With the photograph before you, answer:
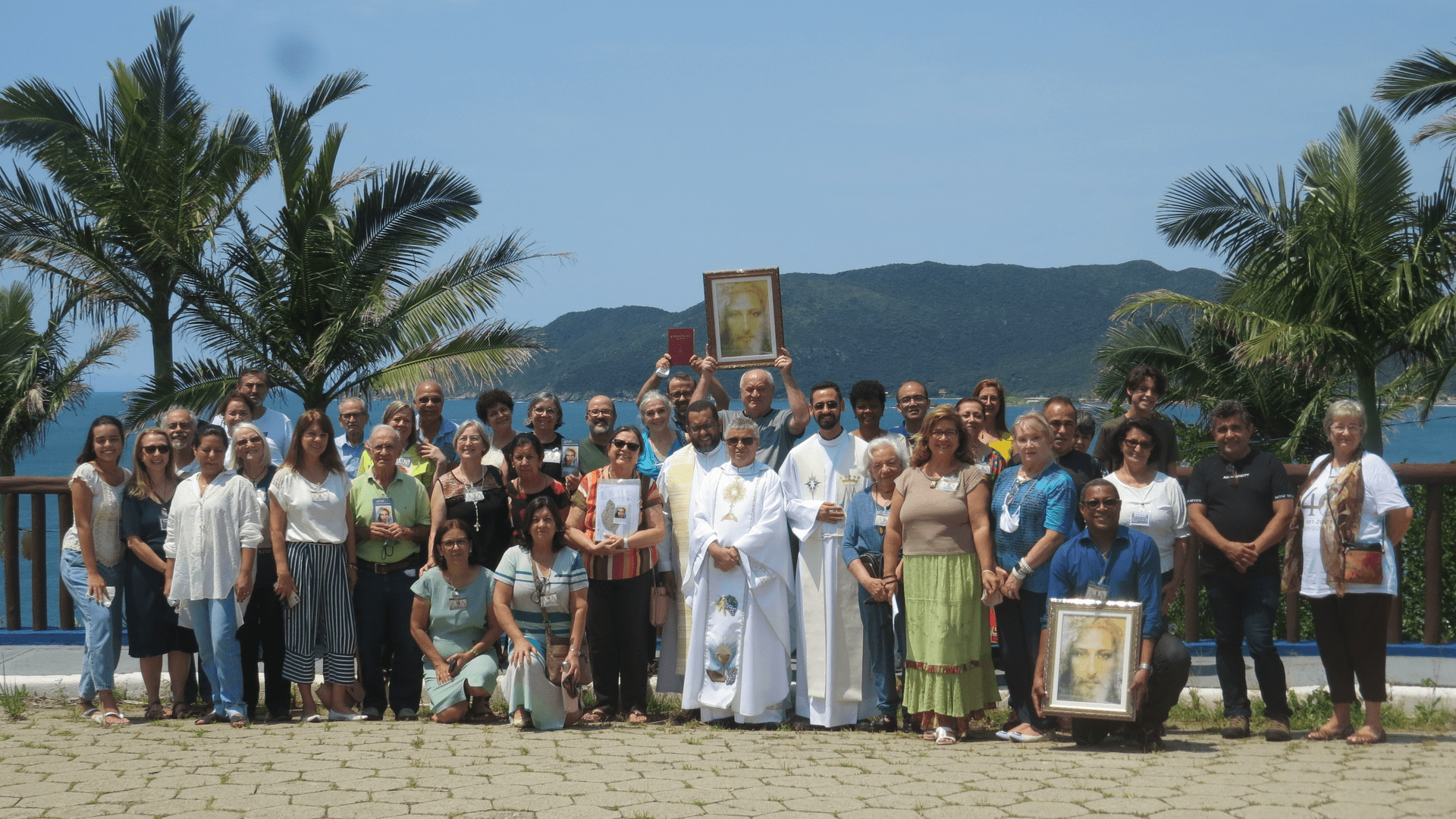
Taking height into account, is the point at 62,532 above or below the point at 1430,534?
Answer: above

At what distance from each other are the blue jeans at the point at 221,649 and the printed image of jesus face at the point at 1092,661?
454 centimetres

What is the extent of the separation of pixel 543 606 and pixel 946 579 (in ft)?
7.54

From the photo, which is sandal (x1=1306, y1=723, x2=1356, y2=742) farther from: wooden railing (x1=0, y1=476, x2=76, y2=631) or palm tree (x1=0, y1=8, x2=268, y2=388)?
palm tree (x1=0, y1=8, x2=268, y2=388)

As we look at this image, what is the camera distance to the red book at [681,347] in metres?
8.56

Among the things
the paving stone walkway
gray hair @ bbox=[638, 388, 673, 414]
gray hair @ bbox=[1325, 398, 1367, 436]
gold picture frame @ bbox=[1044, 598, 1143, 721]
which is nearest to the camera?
the paving stone walkway

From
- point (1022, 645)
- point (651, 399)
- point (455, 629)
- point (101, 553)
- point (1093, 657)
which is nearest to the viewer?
point (1093, 657)

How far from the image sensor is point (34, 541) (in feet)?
29.4

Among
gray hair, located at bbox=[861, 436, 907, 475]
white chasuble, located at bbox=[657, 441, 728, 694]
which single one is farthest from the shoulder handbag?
gray hair, located at bbox=[861, 436, 907, 475]

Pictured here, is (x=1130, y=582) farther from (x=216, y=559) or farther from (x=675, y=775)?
(x=216, y=559)

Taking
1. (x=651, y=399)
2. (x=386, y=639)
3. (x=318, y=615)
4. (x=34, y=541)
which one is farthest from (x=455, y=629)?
(x=34, y=541)

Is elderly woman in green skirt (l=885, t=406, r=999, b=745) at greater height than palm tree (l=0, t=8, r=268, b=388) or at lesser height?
lesser

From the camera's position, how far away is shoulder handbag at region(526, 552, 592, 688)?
7.43 m

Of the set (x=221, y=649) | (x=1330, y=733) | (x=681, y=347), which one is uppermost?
(x=681, y=347)

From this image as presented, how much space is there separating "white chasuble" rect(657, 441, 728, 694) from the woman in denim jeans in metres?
0.93
